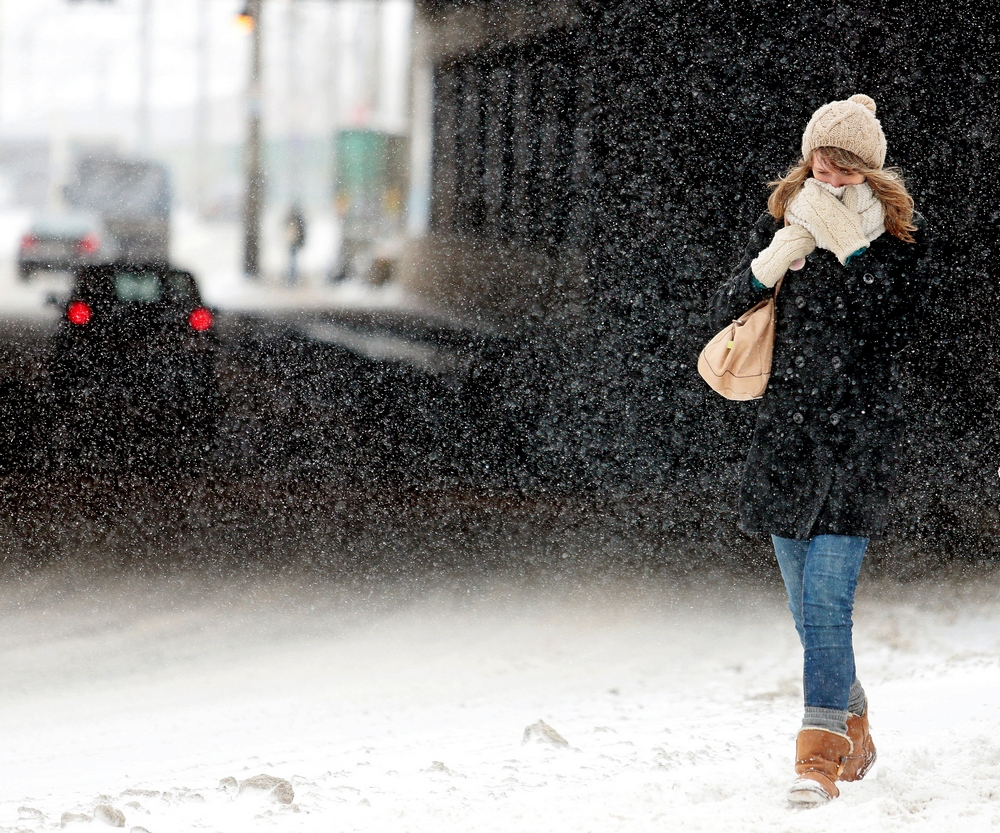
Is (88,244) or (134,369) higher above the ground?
(88,244)

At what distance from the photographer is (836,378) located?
227cm

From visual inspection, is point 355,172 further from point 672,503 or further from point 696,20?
point 672,503

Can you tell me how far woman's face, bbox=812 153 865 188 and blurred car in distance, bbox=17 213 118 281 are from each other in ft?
12.7

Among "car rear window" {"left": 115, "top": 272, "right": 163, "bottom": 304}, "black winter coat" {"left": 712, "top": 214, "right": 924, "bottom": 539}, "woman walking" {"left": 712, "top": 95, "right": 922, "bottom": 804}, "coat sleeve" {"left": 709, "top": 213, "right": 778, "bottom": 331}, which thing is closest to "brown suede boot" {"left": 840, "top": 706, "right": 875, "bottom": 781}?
"woman walking" {"left": 712, "top": 95, "right": 922, "bottom": 804}

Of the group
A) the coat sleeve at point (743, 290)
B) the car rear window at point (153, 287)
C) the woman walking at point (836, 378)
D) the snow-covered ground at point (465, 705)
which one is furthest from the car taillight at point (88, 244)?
the woman walking at point (836, 378)

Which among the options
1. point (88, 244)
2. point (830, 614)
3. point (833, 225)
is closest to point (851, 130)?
point (833, 225)

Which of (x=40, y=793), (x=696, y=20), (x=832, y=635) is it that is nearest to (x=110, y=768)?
(x=40, y=793)

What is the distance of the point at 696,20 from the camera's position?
5.06 meters

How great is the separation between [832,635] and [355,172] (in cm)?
385

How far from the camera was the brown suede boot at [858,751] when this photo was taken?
230cm

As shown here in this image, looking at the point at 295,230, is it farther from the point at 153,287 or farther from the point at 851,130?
the point at 851,130

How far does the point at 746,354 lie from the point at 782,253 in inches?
9.1

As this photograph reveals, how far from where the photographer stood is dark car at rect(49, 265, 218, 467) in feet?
17.4

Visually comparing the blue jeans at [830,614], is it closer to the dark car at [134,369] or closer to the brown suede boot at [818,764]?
the brown suede boot at [818,764]
